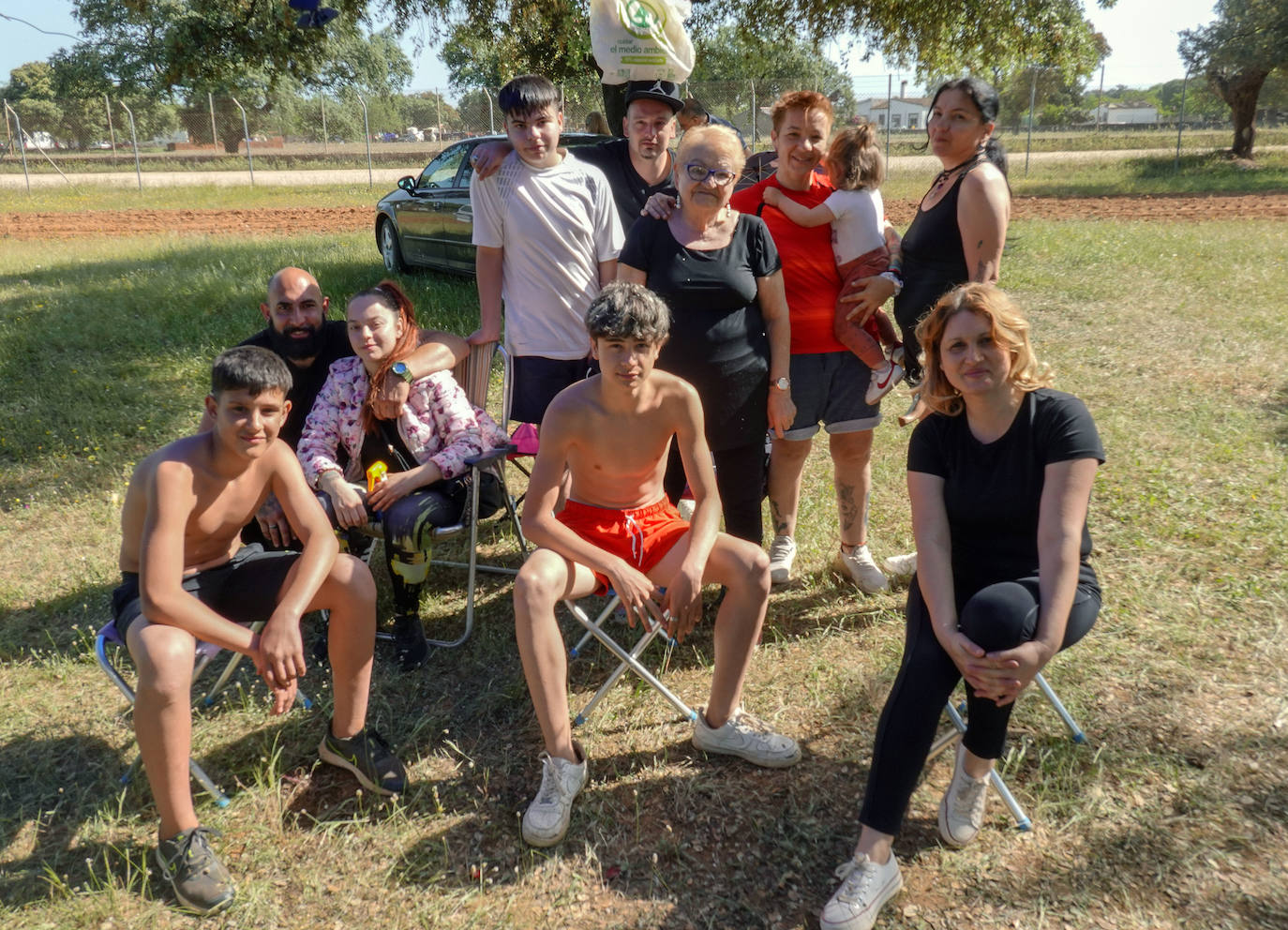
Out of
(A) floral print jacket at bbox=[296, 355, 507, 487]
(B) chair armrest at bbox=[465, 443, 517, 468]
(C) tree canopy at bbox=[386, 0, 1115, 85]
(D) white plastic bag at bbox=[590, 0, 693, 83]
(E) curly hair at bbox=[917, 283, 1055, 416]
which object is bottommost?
(B) chair armrest at bbox=[465, 443, 517, 468]

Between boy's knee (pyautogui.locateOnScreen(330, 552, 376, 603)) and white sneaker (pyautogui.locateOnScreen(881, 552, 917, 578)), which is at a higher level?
boy's knee (pyautogui.locateOnScreen(330, 552, 376, 603))

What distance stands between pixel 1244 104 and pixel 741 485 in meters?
26.1

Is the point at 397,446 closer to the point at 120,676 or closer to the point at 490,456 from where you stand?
the point at 490,456

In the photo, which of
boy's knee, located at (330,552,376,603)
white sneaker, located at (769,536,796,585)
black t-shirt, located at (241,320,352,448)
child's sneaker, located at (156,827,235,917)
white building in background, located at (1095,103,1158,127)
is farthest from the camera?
white building in background, located at (1095,103,1158,127)

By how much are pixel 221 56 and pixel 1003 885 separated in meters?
10.2

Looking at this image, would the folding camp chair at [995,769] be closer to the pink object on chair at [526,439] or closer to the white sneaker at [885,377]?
the white sneaker at [885,377]

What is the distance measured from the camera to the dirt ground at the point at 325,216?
554 inches

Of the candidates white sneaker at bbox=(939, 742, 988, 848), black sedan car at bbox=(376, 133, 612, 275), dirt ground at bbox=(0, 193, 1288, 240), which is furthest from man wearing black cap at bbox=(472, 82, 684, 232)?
dirt ground at bbox=(0, 193, 1288, 240)

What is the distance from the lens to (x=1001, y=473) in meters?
2.34

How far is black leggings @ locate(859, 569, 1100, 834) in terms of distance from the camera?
7.20 ft

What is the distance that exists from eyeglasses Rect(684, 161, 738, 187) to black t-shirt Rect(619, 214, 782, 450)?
20cm

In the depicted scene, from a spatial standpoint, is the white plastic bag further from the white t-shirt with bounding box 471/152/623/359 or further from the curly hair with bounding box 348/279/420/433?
the curly hair with bounding box 348/279/420/433

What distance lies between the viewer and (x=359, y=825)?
2.53 m

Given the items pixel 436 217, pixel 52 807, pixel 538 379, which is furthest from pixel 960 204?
pixel 436 217
